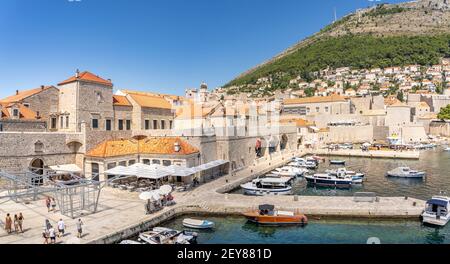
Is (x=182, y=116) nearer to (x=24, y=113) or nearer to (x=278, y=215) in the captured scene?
(x=24, y=113)

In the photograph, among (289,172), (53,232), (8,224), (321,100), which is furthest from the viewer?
(321,100)

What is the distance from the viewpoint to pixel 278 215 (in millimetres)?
16781

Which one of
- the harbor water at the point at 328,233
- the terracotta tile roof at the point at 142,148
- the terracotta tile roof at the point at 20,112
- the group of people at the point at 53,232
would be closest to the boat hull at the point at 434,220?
the harbor water at the point at 328,233

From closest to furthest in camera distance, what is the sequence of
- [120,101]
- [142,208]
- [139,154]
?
[142,208] < [139,154] < [120,101]

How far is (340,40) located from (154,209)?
16016cm

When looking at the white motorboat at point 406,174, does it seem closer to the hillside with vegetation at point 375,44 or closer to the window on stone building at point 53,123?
the window on stone building at point 53,123

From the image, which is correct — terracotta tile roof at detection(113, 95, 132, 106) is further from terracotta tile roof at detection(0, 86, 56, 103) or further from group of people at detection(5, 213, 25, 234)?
group of people at detection(5, 213, 25, 234)

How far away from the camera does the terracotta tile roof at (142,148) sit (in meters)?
23.1

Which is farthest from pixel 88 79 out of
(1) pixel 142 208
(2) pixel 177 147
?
(1) pixel 142 208

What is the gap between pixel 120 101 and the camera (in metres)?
29.6

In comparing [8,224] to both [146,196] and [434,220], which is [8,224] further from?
[434,220]

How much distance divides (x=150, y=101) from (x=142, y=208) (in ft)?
57.4

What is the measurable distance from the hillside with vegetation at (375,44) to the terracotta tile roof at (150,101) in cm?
9965
